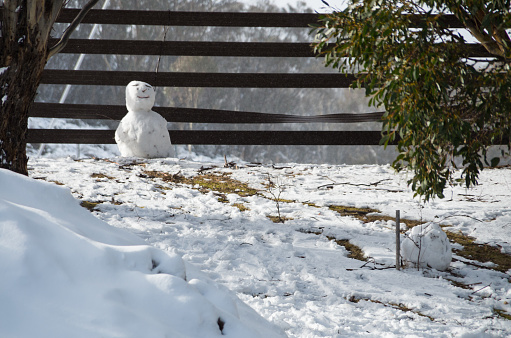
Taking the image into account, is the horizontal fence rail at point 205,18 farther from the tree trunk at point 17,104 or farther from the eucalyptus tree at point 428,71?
the tree trunk at point 17,104

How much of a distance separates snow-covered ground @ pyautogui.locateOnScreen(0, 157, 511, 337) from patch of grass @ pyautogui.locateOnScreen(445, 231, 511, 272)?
6cm

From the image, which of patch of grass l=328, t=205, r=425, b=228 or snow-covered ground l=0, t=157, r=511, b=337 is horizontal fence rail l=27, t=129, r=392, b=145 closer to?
snow-covered ground l=0, t=157, r=511, b=337

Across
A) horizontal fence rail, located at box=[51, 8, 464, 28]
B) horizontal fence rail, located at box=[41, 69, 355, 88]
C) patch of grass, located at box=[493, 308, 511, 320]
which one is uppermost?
horizontal fence rail, located at box=[51, 8, 464, 28]

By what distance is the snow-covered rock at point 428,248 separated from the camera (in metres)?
2.56

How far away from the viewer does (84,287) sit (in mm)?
919

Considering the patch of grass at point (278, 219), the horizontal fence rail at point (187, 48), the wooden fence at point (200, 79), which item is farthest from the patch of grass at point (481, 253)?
the horizontal fence rail at point (187, 48)

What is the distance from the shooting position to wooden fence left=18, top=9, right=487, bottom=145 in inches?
230

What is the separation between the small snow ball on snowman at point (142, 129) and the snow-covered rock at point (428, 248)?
337cm

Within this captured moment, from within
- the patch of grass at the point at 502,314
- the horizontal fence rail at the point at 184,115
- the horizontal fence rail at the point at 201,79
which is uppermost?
the horizontal fence rail at the point at 201,79

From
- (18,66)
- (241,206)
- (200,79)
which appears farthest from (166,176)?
(18,66)

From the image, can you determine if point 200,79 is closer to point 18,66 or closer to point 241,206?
point 241,206

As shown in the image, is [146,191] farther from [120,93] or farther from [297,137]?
[120,93]

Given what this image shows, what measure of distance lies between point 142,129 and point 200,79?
1.28 m

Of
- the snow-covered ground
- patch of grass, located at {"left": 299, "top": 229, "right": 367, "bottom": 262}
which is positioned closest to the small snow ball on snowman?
the snow-covered ground
